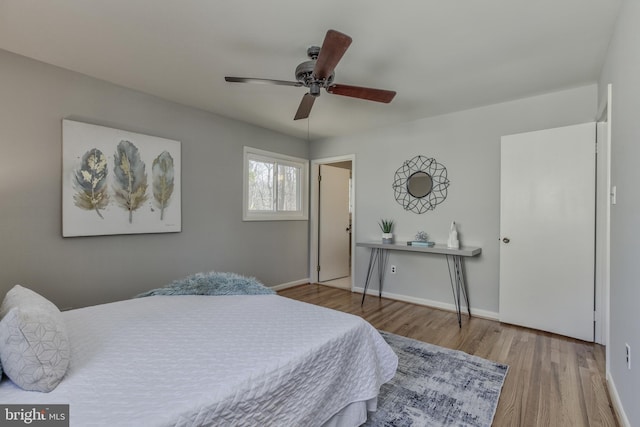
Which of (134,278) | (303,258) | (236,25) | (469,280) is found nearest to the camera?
(236,25)

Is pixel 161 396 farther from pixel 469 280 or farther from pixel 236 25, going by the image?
pixel 469 280

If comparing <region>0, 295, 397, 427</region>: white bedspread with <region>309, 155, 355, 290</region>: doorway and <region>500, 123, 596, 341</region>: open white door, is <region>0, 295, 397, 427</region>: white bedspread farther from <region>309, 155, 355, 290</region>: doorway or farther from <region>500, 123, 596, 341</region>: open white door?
<region>309, 155, 355, 290</region>: doorway

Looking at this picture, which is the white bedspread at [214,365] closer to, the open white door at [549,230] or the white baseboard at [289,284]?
the open white door at [549,230]

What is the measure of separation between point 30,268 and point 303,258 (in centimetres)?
319

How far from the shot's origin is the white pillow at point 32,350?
0.96 meters

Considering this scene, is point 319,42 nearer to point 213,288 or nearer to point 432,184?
point 213,288

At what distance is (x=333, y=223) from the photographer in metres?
5.07

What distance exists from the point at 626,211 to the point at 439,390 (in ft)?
4.83

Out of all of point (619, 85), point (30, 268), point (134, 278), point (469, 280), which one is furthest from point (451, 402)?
point (30, 268)

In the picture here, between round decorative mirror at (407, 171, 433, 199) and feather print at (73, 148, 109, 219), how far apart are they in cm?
336

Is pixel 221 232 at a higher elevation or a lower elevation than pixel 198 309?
higher

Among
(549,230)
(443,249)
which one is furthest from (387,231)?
(549,230)

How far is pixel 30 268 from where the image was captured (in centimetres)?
235

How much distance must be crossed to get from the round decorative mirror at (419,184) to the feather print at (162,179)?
2874mm
